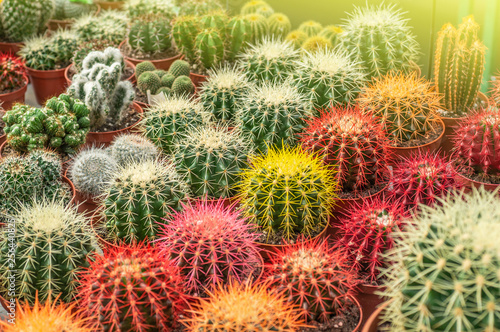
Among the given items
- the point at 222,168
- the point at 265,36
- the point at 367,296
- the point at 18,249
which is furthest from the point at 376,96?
the point at 18,249

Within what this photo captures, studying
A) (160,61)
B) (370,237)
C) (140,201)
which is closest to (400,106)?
(370,237)

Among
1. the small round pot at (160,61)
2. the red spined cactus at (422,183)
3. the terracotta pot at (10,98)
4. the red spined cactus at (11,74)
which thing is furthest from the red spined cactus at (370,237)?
the red spined cactus at (11,74)

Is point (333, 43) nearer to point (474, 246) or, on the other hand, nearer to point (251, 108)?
point (251, 108)

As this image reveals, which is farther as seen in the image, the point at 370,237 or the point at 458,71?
the point at 458,71

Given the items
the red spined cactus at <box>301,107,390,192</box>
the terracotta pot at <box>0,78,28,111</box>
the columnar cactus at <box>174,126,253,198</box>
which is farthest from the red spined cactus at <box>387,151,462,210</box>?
the terracotta pot at <box>0,78,28,111</box>

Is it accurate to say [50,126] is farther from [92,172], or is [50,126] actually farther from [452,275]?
[452,275]

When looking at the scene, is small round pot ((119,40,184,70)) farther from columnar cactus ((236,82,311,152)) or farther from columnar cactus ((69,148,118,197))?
columnar cactus ((236,82,311,152))

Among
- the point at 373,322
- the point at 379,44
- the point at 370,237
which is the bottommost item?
the point at 373,322
